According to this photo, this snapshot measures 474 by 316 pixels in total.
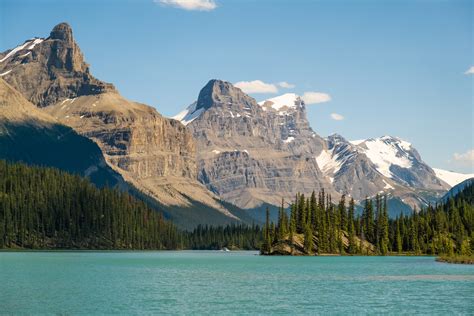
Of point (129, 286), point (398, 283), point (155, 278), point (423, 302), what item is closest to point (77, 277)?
point (155, 278)

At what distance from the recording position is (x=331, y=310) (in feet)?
293

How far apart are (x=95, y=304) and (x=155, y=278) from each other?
47.3 meters

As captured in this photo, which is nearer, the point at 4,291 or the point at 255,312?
the point at 255,312

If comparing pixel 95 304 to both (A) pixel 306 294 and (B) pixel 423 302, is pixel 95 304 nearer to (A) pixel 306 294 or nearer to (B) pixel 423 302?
(A) pixel 306 294

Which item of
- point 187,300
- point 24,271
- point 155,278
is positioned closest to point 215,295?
point 187,300

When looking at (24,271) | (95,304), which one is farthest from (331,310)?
(24,271)

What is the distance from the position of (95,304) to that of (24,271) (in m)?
65.4

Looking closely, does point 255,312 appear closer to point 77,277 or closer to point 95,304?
point 95,304

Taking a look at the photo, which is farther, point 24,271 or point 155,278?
point 24,271

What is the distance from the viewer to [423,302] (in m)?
97.2

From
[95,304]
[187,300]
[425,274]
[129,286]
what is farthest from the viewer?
[425,274]

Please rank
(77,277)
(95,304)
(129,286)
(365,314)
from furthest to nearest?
(77,277), (129,286), (95,304), (365,314)

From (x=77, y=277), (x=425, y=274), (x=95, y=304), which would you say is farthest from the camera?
(x=425, y=274)

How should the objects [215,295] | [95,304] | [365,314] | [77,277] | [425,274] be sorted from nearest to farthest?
[365,314] → [95,304] → [215,295] → [77,277] → [425,274]
